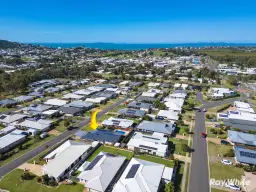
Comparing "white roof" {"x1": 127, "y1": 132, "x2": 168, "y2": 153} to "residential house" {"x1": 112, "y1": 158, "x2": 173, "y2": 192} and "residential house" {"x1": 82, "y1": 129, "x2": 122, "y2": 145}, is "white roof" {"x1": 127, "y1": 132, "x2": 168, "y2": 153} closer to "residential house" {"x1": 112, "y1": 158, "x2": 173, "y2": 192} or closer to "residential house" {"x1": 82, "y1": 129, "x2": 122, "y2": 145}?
"residential house" {"x1": 82, "y1": 129, "x2": 122, "y2": 145}

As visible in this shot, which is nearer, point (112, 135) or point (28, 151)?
point (28, 151)

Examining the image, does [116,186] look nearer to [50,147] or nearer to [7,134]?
[50,147]

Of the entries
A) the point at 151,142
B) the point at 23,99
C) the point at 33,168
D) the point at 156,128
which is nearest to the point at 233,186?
the point at 151,142

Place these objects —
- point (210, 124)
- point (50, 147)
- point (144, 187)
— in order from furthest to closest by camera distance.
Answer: point (210, 124) → point (50, 147) → point (144, 187)

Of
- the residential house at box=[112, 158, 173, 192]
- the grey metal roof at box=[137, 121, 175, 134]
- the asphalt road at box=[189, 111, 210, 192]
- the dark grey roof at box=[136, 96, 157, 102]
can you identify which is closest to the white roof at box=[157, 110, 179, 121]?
the grey metal roof at box=[137, 121, 175, 134]

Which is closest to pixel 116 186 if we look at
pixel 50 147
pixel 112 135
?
pixel 112 135

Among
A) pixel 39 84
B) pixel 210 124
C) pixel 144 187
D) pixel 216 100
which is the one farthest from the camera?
pixel 39 84
